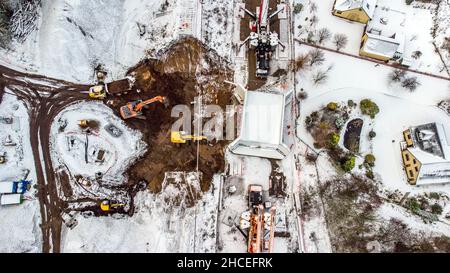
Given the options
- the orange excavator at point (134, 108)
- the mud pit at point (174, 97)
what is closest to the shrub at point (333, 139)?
the mud pit at point (174, 97)

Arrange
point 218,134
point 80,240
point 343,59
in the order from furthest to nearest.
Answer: point 343,59 < point 218,134 < point 80,240

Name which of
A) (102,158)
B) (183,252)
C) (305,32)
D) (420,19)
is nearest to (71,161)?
(102,158)

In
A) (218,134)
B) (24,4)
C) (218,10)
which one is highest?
(218,10)

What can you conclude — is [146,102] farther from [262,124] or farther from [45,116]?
[262,124]

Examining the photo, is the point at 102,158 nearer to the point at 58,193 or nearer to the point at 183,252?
the point at 58,193

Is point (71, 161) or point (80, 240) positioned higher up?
point (71, 161)

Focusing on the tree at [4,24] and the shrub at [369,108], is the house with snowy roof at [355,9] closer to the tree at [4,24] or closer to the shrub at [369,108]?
the shrub at [369,108]
